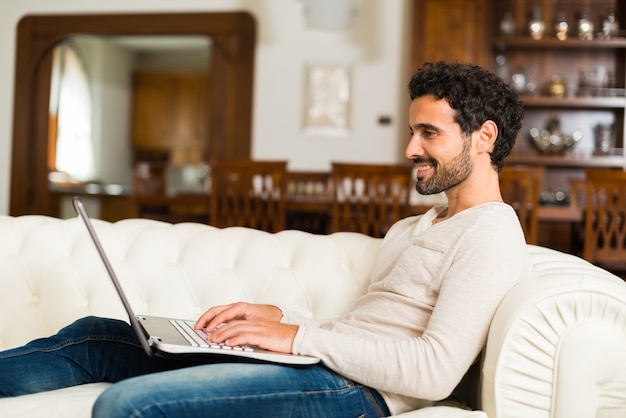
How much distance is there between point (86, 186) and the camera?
8.19 meters

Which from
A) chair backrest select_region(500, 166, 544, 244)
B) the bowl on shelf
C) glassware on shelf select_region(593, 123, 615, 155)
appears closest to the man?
chair backrest select_region(500, 166, 544, 244)

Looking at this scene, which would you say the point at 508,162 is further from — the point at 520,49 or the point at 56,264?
the point at 56,264

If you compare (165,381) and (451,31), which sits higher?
(451,31)

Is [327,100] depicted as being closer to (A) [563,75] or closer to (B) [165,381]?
(A) [563,75]

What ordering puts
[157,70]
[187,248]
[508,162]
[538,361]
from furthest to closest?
1. [157,70]
2. [508,162]
3. [187,248]
4. [538,361]

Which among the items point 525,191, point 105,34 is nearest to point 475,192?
point 525,191

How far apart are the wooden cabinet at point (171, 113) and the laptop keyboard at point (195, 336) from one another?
25.7 feet

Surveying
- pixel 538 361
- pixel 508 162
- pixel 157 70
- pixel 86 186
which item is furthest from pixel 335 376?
pixel 157 70

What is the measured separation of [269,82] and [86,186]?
10.6ft

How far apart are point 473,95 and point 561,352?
54 cm

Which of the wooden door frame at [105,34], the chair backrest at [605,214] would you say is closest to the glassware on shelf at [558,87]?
the chair backrest at [605,214]

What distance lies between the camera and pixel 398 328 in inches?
61.3

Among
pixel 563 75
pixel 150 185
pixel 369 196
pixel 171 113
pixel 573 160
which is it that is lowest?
pixel 150 185

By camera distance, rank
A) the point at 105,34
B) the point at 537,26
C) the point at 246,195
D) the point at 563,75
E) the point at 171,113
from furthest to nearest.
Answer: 1. the point at 171,113
2. the point at 105,34
3. the point at 563,75
4. the point at 537,26
5. the point at 246,195
